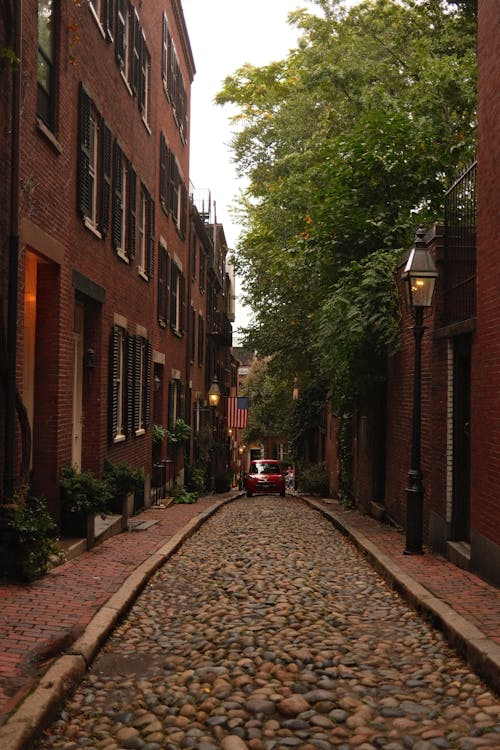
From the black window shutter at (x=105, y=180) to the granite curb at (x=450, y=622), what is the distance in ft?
21.4

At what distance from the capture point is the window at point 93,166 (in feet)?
35.2

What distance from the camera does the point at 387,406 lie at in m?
14.5

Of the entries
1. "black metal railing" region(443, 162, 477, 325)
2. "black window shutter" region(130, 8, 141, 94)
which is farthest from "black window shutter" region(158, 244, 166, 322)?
"black metal railing" region(443, 162, 477, 325)

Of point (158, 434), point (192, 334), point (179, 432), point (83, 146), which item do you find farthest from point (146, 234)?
point (192, 334)

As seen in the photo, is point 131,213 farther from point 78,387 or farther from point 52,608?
point 52,608

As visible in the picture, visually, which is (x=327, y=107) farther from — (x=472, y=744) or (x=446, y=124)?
(x=472, y=744)

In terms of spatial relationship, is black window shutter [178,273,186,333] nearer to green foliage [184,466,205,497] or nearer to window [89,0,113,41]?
green foliage [184,466,205,497]

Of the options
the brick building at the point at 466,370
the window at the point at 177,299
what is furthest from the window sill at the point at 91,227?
the window at the point at 177,299

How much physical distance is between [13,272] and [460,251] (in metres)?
5.70

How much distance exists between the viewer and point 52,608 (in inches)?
254

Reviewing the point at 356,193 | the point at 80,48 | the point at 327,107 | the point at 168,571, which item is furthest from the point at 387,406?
the point at 327,107

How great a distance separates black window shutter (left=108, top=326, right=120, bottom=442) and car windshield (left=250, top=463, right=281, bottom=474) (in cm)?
1786

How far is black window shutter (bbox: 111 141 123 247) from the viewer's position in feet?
Answer: 42.7

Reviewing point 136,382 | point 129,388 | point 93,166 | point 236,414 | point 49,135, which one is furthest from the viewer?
point 236,414
